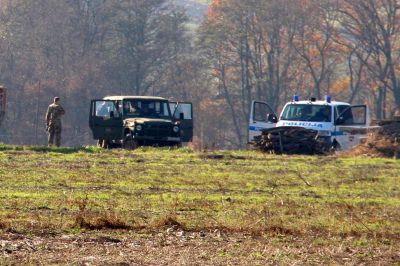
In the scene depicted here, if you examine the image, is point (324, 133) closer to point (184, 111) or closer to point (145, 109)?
point (184, 111)

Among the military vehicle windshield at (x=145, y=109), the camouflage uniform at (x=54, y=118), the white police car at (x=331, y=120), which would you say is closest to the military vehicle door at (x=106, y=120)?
the military vehicle windshield at (x=145, y=109)

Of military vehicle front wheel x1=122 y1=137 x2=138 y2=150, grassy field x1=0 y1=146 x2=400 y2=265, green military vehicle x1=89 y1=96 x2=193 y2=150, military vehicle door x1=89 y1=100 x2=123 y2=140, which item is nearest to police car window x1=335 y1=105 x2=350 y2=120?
green military vehicle x1=89 y1=96 x2=193 y2=150

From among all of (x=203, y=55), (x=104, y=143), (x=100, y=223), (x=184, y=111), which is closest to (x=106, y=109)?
(x=104, y=143)

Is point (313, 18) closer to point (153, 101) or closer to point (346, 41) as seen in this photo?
point (346, 41)

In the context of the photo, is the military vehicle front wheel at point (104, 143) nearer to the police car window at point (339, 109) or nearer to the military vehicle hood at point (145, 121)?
the military vehicle hood at point (145, 121)

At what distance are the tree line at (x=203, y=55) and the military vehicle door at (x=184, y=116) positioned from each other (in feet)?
107

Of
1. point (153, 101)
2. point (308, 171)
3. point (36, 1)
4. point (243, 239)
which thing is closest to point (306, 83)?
point (36, 1)

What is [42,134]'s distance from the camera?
7306 cm

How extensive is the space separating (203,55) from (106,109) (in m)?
42.7

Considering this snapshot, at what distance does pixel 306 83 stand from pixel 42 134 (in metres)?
19.9

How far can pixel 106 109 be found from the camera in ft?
135

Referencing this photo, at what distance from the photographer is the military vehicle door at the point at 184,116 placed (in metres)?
41.9

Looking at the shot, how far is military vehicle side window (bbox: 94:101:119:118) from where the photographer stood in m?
40.9

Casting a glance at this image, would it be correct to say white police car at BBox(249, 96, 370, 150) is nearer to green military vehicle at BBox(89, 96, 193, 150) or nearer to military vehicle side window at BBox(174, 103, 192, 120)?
green military vehicle at BBox(89, 96, 193, 150)
